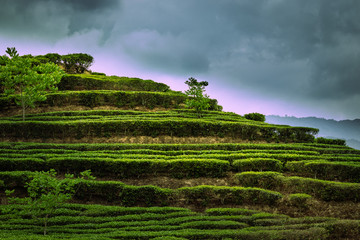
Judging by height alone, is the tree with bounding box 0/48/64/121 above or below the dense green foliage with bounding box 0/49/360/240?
above

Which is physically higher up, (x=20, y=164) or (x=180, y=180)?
(x=20, y=164)

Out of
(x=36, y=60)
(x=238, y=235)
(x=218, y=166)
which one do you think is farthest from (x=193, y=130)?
(x=36, y=60)

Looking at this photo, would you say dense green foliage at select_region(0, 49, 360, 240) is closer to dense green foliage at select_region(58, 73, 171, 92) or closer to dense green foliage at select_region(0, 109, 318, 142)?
dense green foliage at select_region(0, 109, 318, 142)

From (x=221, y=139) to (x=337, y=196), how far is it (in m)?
13.6

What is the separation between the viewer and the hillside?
9.63 m

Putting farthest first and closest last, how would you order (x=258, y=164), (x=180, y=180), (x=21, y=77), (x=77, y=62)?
1. (x=77, y=62)
2. (x=21, y=77)
3. (x=258, y=164)
4. (x=180, y=180)

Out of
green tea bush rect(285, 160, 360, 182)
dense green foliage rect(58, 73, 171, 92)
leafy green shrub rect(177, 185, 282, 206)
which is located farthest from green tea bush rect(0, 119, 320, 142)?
dense green foliage rect(58, 73, 171, 92)

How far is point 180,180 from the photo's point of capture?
16391 mm

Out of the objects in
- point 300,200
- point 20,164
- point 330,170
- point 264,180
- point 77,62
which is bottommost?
point 20,164

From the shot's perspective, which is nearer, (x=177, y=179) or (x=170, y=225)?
(x=170, y=225)

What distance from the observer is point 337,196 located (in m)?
13.1

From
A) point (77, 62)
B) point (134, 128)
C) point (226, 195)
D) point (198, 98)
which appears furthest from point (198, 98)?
point (77, 62)

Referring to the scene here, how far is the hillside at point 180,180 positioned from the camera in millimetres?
9633

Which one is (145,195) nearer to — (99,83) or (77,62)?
(99,83)
